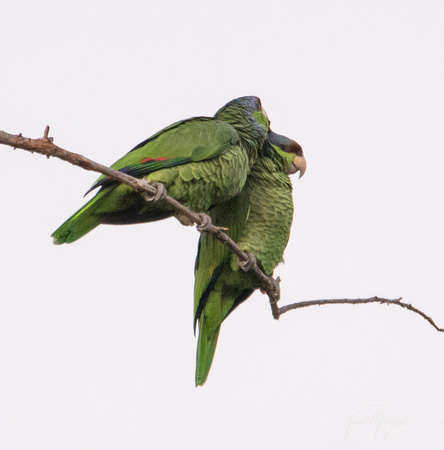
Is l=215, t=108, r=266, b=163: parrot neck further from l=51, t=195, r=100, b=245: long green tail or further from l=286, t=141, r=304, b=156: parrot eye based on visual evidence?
l=51, t=195, r=100, b=245: long green tail

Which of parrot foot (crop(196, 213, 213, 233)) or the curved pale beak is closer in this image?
parrot foot (crop(196, 213, 213, 233))

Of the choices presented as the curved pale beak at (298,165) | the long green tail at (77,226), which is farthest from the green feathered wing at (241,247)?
the long green tail at (77,226)

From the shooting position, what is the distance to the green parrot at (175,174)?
8.92 feet

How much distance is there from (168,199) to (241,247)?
1.27 metres

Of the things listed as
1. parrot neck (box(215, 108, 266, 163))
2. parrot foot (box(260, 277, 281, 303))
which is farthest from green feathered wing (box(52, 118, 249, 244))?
parrot foot (box(260, 277, 281, 303))

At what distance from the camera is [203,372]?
3.52 meters

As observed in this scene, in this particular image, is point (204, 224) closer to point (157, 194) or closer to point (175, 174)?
point (157, 194)

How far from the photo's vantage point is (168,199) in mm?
2301

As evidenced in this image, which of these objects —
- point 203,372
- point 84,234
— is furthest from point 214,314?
point 84,234

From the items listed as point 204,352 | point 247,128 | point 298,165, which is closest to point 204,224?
point 247,128

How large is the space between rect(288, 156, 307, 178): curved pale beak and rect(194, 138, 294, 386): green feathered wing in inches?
10.2

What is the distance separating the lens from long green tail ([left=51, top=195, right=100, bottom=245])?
2650 millimetres

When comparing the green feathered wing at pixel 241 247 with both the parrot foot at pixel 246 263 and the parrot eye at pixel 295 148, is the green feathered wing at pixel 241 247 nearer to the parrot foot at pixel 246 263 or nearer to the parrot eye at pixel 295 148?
the parrot foot at pixel 246 263

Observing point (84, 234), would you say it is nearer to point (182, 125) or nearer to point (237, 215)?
point (182, 125)
